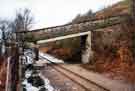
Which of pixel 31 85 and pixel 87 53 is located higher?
pixel 87 53

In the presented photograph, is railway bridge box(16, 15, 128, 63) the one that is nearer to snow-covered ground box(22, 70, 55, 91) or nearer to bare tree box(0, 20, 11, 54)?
bare tree box(0, 20, 11, 54)

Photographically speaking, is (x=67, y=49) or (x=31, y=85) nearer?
(x=31, y=85)

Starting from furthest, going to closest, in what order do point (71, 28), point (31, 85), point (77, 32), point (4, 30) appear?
point (77, 32) < point (71, 28) < point (4, 30) < point (31, 85)

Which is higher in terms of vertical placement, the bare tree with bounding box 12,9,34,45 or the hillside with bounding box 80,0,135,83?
the bare tree with bounding box 12,9,34,45

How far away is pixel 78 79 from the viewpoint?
8.98 m

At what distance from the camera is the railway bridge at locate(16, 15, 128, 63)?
9.89 metres

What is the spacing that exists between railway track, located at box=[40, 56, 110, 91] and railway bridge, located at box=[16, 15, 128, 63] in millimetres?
803

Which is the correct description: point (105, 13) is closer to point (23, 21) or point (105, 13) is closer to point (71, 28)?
point (71, 28)

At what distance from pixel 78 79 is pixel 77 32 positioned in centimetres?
264

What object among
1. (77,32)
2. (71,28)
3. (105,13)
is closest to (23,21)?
(71,28)

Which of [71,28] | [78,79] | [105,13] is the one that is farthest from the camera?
[105,13]

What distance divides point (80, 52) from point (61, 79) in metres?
1.91

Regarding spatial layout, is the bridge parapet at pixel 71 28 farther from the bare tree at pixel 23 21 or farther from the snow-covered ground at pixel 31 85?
the snow-covered ground at pixel 31 85

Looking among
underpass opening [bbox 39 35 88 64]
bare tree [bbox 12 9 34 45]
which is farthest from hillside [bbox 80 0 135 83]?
bare tree [bbox 12 9 34 45]
